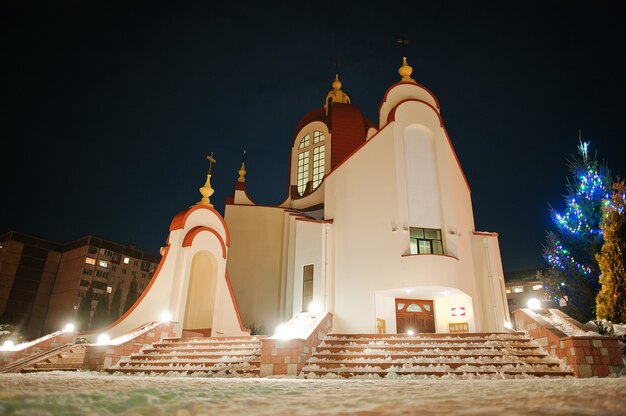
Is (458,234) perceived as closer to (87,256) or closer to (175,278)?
(175,278)

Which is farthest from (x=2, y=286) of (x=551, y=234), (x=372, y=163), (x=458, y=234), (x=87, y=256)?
(x=551, y=234)

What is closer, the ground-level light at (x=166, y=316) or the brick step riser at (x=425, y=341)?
the brick step riser at (x=425, y=341)

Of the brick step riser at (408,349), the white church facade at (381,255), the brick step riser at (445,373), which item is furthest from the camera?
the white church facade at (381,255)

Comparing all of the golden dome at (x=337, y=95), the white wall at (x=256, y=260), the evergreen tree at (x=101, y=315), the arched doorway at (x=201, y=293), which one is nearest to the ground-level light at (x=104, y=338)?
the arched doorway at (x=201, y=293)

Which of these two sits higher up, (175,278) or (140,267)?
(140,267)

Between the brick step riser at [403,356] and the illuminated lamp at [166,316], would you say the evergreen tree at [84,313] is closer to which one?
the illuminated lamp at [166,316]

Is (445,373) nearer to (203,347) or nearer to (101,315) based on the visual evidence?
(203,347)

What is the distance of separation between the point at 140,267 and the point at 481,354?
162ft

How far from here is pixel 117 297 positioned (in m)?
31.2

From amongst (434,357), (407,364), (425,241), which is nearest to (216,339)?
(407,364)

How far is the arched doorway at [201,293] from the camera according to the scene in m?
14.0

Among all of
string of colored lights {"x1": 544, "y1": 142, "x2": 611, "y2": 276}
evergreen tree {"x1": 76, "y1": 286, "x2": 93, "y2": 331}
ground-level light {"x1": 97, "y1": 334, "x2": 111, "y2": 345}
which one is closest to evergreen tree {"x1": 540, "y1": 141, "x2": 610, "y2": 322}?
string of colored lights {"x1": 544, "y1": 142, "x2": 611, "y2": 276}

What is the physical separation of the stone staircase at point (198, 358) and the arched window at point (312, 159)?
12460 mm

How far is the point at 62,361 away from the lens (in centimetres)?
960
